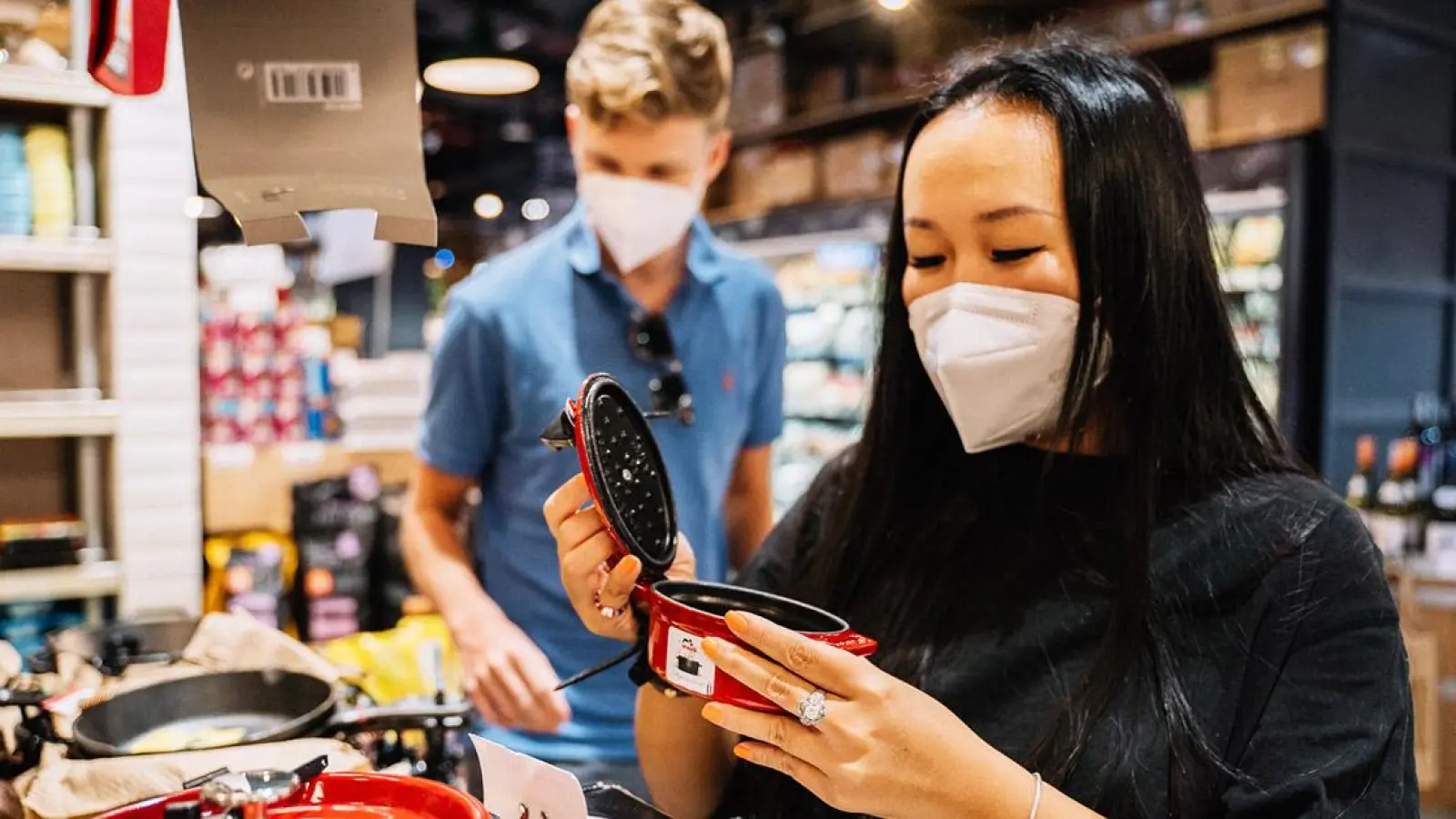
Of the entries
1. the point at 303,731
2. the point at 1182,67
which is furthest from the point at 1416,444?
the point at 303,731

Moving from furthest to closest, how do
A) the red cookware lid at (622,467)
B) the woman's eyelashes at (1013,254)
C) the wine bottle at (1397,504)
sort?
1. the wine bottle at (1397,504)
2. the woman's eyelashes at (1013,254)
3. the red cookware lid at (622,467)

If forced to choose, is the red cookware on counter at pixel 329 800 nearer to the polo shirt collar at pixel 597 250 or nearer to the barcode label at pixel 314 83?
the barcode label at pixel 314 83

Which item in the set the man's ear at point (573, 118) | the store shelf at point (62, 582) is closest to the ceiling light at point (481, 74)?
the store shelf at point (62, 582)

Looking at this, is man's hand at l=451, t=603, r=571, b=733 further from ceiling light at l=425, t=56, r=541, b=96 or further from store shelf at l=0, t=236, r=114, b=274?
ceiling light at l=425, t=56, r=541, b=96

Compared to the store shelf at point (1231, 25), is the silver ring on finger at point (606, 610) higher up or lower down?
lower down

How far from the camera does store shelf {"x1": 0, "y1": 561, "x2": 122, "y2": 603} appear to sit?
248 centimetres

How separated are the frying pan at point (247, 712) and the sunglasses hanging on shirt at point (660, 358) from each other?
748mm

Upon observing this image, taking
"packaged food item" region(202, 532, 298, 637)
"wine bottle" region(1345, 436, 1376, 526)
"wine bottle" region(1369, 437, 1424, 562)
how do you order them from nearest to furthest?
"wine bottle" region(1369, 437, 1424, 562), "wine bottle" region(1345, 436, 1376, 526), "packaged food item" region(202, 532, 298, 637)

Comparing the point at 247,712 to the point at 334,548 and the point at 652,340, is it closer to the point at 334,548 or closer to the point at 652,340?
the point at 652,340

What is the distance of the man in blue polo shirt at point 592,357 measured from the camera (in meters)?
1.67

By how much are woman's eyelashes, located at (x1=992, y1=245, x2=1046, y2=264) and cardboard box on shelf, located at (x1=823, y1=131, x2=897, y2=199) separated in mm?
3969

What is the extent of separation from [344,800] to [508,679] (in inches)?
27.9

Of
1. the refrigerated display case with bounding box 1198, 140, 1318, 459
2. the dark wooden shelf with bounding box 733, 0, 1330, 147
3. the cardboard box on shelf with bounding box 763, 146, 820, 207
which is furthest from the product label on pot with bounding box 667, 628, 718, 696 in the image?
the cardboard box on shelf with bounding box 763, 146, 820, 207

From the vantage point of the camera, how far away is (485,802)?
852 millimetres
